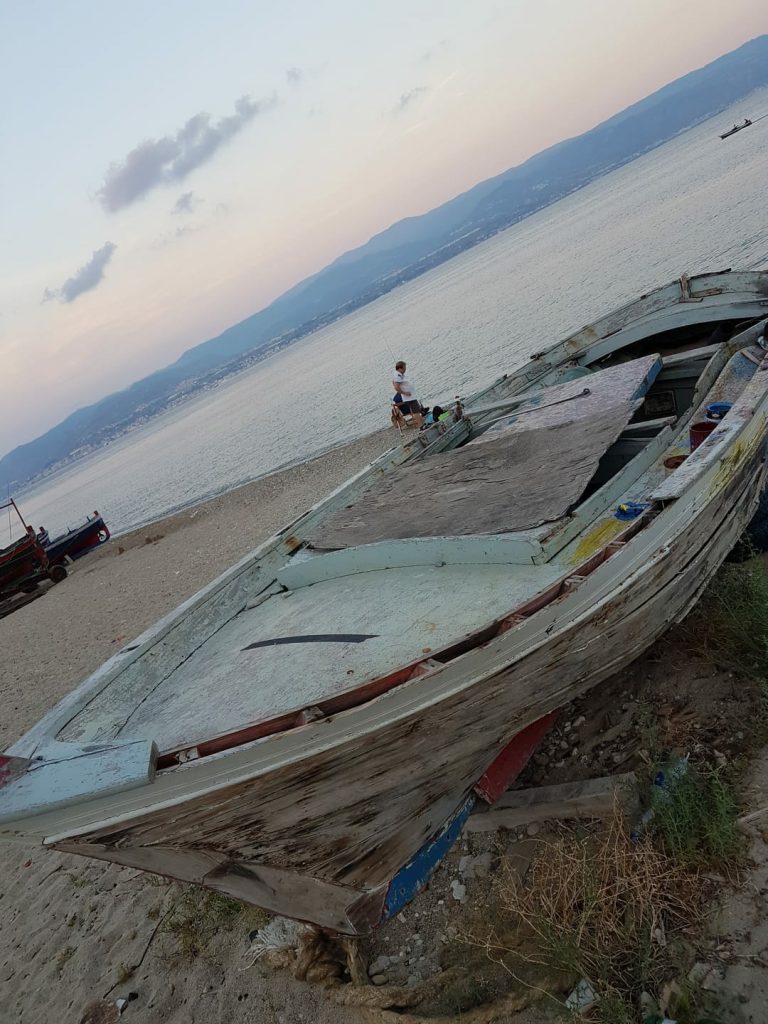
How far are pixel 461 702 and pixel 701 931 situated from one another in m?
1.51

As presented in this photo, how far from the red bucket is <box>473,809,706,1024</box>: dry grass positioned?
109 inches

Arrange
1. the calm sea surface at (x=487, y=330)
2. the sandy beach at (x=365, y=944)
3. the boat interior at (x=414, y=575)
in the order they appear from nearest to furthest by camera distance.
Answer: the sandy beach at (x=365, y=944)
the boat interior at (x=414, y=575)
the calm sea surface at (x=487, y=330)

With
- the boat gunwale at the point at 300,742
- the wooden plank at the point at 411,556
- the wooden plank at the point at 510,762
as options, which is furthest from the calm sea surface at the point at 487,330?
the boat gunwale at the point at 300,742

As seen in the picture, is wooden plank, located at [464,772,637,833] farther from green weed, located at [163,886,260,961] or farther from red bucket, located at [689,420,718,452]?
red bucket, located at [689,420,718,452]

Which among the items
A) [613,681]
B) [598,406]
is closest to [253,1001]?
[613,681]

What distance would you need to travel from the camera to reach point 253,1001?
11.4 ft

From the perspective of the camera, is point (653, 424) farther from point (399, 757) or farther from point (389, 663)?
point (399, 757)

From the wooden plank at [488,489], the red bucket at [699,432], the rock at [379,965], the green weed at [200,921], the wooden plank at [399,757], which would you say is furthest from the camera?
the red bucket at [699,432]

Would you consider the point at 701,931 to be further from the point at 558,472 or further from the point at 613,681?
the point at 558,472

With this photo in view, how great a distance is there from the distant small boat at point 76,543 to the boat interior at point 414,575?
655 inches

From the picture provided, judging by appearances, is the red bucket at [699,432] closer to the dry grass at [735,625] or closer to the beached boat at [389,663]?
the beached boat at [389,663]

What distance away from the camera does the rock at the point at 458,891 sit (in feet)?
11.7

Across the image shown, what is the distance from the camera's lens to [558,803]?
144 inches

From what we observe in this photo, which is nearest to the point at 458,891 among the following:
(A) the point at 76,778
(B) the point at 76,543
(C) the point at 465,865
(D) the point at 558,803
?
(C) the point at 465,865
